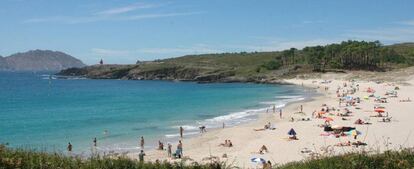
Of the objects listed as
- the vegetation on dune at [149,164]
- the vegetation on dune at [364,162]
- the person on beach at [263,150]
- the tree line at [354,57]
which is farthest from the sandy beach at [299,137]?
the tree line at [354,57]

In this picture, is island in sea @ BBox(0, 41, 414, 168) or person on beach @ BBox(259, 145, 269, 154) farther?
person on beach @ BBox(259, 145, 269, 154)

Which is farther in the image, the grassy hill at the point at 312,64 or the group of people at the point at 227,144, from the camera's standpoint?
the grassy hill at the point at 312,64

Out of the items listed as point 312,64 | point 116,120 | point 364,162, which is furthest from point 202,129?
point 312,64

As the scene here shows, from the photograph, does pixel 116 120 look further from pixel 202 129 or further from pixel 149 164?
pixel 149 164

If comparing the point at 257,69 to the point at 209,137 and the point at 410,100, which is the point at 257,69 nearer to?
the point at 410,100

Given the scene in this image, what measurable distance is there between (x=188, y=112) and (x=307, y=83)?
176 ft

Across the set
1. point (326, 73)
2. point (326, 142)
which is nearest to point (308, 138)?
point (326, 142)

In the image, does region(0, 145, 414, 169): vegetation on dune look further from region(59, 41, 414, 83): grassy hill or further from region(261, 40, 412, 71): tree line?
region(261, 40, 412, 71): tree line

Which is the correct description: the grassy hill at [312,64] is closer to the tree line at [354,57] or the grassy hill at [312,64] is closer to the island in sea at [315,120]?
the tree line at [354,57]

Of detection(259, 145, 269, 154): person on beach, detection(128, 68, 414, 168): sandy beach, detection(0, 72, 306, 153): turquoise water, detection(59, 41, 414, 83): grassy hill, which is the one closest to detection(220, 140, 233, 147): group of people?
detection(128, 68, 414, 168): sandy beach

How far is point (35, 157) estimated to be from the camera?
→ 11.0m

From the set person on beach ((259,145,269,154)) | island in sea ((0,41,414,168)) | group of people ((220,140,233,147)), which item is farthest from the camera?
group of people ((220,140,233,147))

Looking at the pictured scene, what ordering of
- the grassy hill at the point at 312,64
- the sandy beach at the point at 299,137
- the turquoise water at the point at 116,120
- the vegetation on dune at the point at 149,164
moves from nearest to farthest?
the vegetation on dune at the point at 149,164 < the sandy beach at the point at 299,137 < the turquoise water at the point at 116,120 < the grassy hill at the point at 312,64

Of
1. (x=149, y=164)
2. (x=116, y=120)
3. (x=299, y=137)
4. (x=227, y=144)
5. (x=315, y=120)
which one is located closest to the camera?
(x=149, y=164)
